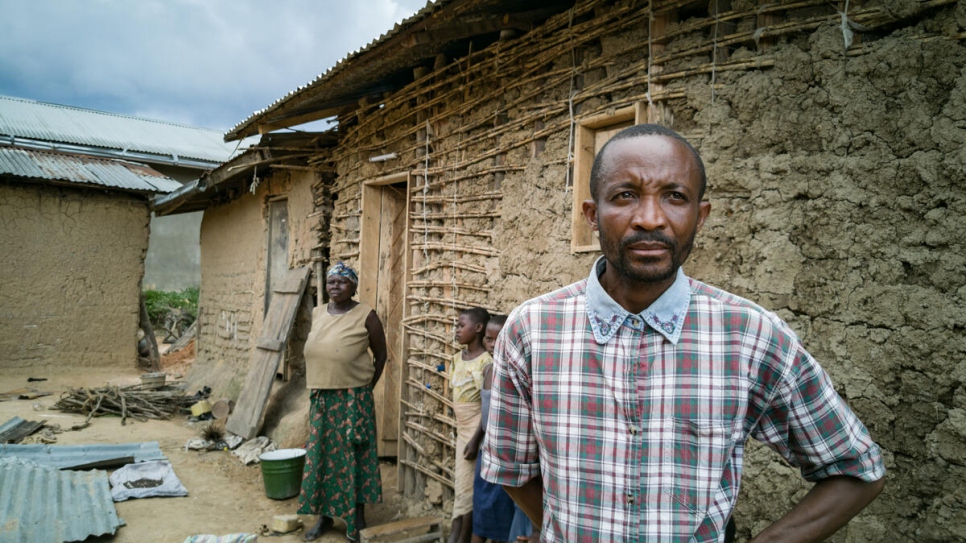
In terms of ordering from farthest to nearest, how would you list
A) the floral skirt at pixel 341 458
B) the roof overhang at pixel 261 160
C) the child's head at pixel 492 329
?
1. the roof overhang at pixel 261 160
2. the floral skirt at pixel 341 458
3. the child's head at pixel 492 329

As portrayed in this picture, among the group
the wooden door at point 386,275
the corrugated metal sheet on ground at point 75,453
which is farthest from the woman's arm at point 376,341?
the corrugated metal sheet on ground at point 75,453

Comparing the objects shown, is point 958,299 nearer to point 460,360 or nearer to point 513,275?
point 513,275

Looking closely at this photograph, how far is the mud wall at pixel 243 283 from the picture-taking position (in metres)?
7.10

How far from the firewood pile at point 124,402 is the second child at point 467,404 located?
19.9 feet

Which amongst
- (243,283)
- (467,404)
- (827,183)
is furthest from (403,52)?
(243,283)

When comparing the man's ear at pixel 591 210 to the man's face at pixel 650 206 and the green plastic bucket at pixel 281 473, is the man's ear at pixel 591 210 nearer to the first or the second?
the man's face at pixel 650 206

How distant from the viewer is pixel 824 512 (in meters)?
1.20

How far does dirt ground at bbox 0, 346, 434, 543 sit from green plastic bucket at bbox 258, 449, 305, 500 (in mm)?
91

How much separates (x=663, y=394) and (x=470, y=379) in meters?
2.71

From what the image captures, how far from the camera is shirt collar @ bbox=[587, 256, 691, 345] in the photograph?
123 centimetres

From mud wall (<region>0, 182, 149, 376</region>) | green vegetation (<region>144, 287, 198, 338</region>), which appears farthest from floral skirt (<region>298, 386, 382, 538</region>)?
green vegetation (<region>144, 287, 198, 338</region>)

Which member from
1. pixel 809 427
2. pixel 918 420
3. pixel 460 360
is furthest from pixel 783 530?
pixel 460 360

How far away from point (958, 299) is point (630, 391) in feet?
4.97

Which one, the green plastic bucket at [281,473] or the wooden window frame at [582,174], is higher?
the wooden window frame at [582,174]
